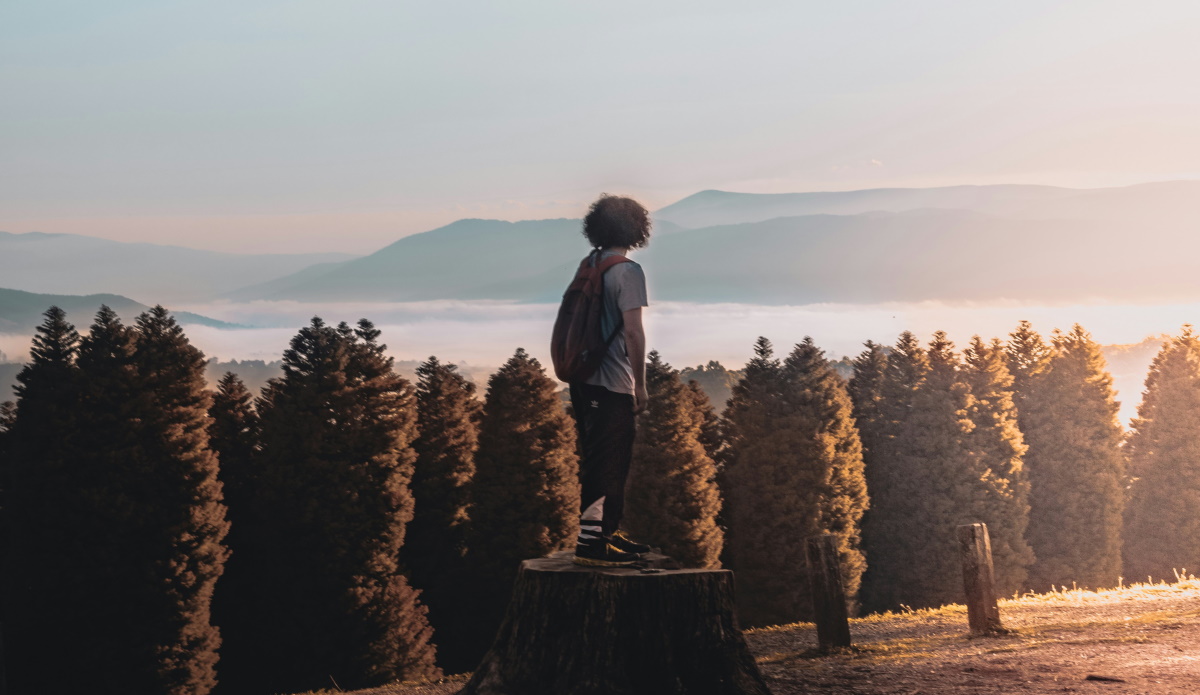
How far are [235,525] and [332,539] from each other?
3384mm

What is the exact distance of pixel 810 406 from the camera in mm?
45156

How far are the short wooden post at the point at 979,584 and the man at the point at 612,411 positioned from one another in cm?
863

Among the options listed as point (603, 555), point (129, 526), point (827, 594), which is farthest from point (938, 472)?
point (603, 555)

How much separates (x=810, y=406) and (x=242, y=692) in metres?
24.2

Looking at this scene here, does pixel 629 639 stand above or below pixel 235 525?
above

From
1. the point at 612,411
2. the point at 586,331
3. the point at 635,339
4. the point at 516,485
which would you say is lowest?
the point at 516,485

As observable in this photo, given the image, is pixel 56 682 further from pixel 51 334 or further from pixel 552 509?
pixel 552 509

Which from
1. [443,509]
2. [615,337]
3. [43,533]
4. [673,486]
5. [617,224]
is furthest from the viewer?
[673,486]

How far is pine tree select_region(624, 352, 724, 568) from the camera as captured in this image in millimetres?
39562

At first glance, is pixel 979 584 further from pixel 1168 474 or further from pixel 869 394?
pixel 1168 474

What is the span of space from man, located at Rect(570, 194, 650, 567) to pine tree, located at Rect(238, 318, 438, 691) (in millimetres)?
23834

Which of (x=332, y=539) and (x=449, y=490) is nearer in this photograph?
(x=332, y=539)

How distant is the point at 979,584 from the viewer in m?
15.9

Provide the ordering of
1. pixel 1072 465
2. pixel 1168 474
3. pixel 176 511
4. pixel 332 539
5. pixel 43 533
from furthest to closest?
1. pixel 1168 474
2. pixel 1072 465
3. pixel 332 539
4. pixel 176 511
5. pixel 43 533
